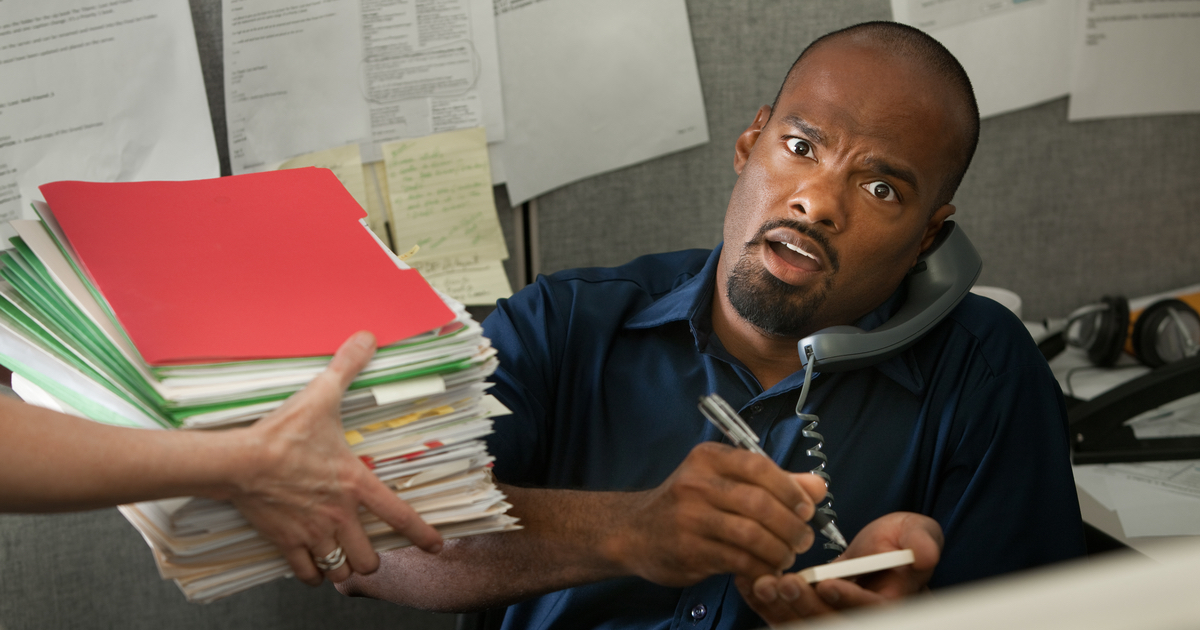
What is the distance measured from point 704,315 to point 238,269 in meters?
0.55

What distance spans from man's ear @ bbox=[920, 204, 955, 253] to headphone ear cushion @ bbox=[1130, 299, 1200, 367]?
64cm

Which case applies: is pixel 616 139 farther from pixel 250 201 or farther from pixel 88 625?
pixel 88 625

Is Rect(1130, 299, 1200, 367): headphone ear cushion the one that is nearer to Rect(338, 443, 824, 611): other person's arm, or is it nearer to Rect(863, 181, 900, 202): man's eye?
Rect(863, 181, 900, 202): man's eye

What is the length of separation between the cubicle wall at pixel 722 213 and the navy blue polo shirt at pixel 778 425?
320mm

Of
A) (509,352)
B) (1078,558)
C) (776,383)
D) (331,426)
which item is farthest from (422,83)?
(1078,558)

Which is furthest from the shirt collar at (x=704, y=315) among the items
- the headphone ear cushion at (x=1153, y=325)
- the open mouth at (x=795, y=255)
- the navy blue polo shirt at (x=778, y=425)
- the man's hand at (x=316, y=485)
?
the headphone ear cushion at (x=1153, y=325)

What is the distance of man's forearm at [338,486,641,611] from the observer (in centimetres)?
71

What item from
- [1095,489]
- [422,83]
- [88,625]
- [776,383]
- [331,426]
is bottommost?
[88,625]

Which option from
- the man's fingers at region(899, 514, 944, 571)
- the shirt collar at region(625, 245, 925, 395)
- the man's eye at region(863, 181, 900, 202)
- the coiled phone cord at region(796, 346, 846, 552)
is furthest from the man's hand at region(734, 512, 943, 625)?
the man's eye at region(863, 181, 900, 202)

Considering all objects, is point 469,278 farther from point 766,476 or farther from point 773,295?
point 766,476

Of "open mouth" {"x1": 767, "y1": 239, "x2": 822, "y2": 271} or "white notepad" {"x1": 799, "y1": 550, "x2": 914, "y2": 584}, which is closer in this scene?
"white notepad" {"x1": 799, "y1": 550, "x2": 914, "y2": 584}

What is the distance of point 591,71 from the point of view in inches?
48.6

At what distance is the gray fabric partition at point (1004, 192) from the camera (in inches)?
50.0

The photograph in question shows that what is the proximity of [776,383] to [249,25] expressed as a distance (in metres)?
0.89
